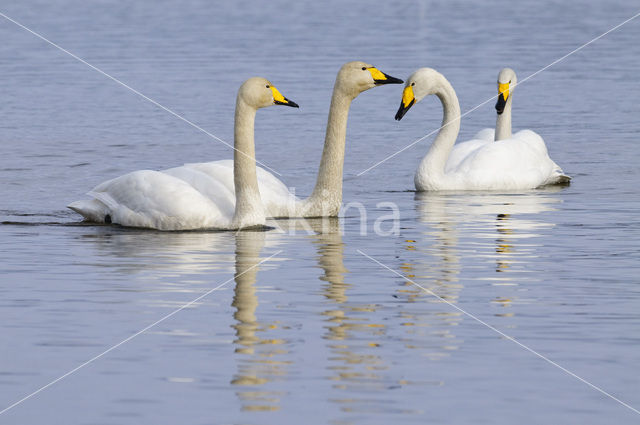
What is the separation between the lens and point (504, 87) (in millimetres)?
20094

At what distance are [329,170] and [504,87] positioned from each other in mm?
5907

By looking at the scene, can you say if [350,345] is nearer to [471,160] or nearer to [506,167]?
[506,167]

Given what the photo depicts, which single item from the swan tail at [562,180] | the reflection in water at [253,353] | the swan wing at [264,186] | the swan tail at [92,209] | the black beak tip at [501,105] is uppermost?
the black beak tip at [501,105]

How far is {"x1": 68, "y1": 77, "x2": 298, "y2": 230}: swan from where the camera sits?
13.8 m

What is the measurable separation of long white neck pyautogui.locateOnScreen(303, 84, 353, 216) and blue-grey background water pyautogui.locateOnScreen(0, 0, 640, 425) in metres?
0.32

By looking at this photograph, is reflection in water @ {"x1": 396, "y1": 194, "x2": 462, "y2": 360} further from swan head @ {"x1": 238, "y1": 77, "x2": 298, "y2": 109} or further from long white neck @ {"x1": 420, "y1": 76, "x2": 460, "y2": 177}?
long white neck @ {"x1": 420, "y1": 76, "x2": 460, "y2": 177}

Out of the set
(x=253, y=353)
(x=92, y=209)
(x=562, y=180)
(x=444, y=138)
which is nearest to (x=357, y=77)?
(x=92, y=209)

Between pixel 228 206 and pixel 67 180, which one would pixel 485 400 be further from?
pixel 67 180

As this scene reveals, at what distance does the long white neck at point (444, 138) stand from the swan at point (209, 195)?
13.4 ft

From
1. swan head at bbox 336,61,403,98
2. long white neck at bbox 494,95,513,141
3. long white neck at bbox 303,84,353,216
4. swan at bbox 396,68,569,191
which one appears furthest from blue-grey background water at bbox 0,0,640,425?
swan head at bbox 336,61,403,98

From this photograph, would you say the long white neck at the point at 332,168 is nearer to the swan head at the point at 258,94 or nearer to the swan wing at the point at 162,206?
the swan head at the point at 258,94

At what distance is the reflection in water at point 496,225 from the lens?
11.4 m

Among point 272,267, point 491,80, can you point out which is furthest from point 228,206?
point 491,80

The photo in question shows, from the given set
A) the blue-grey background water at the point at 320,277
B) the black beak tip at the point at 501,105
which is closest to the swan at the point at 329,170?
the blue-grey background water at the point at 320,277
